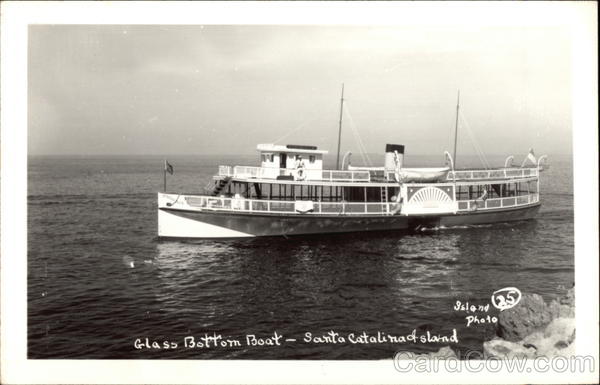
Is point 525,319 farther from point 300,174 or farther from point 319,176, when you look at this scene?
point 300,174

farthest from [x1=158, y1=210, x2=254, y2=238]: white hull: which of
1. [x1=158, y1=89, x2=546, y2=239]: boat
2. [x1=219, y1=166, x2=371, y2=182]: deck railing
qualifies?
[x1=219, y1=166, x2=371, y2=182]: deck railing

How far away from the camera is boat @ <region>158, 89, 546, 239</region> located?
2220 cm

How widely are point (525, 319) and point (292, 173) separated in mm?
14466

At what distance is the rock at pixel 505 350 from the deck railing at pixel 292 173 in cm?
1321

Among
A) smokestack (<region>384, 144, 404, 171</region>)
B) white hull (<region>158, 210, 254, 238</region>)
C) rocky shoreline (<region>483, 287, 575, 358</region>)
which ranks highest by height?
smokestack (<region>384, 144, 404, 171</region>)

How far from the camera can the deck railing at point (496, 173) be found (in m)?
26.1

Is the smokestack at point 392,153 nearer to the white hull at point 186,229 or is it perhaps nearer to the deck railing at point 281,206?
the deck railing at point 281,206

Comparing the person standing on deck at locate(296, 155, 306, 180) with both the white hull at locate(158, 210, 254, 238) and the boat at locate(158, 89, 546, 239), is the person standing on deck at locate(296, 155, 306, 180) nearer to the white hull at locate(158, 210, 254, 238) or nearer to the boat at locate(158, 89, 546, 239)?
the boat at locate(158, 89, 546, 239)

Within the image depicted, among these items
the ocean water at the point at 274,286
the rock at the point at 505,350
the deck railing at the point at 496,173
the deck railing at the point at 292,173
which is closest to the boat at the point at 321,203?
the deck railing at the point at 292,173

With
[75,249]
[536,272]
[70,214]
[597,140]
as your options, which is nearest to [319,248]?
[536,272]

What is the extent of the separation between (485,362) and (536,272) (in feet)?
26.0

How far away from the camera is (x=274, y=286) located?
16375mm

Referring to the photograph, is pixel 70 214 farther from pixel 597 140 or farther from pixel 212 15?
pixel 597 140

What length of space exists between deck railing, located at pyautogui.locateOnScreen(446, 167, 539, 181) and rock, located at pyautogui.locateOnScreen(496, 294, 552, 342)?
14539 millimetres
